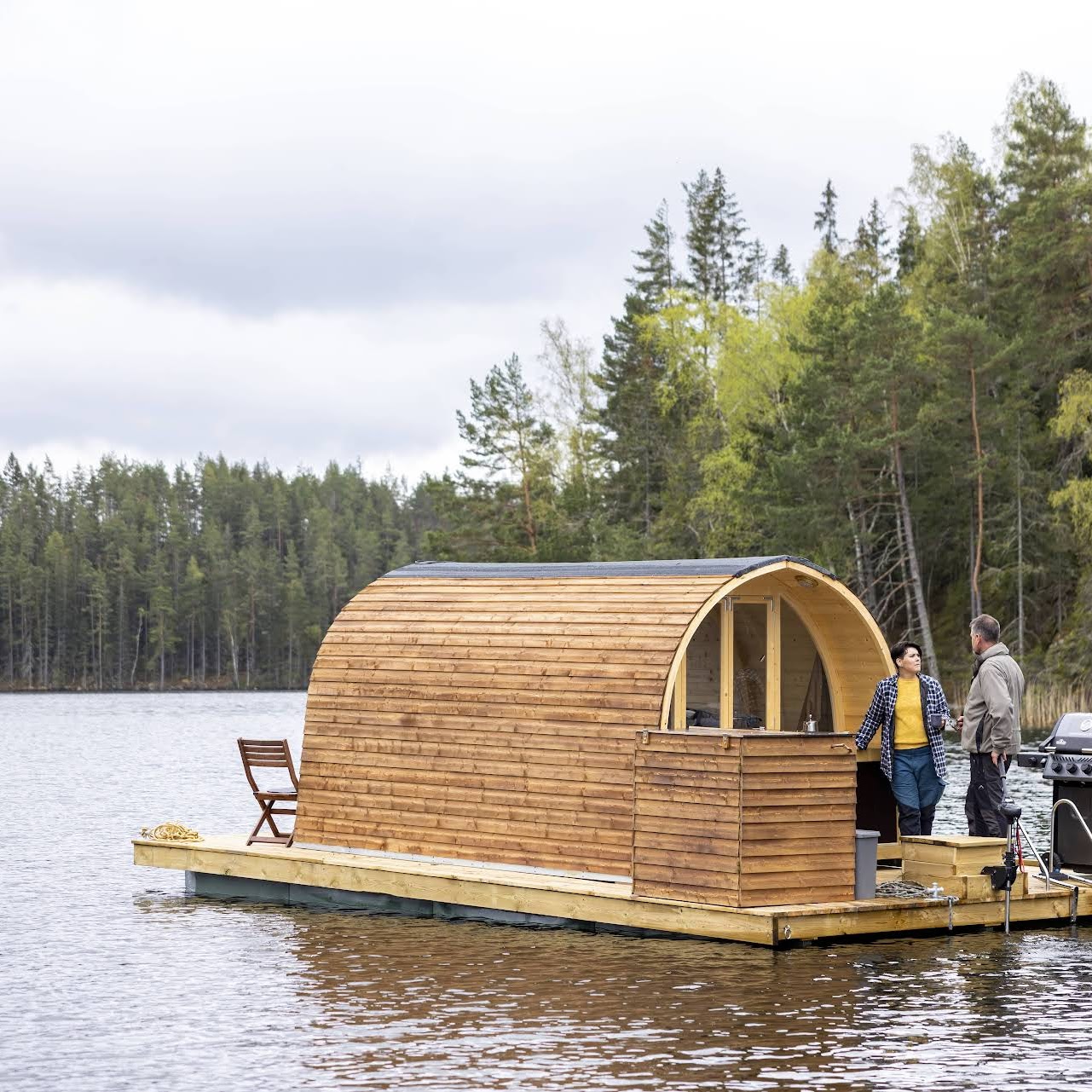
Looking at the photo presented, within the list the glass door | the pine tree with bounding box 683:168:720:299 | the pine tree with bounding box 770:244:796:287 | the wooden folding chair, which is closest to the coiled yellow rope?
the wooden folding chair

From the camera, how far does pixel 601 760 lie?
Result: 1411cm

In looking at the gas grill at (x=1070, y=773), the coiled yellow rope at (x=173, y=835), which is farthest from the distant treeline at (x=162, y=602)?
the gas grill at (x=1070, y=773)

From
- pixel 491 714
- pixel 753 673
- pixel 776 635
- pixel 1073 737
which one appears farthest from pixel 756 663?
pixel 1073 737

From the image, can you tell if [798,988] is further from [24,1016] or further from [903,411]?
[903,411]

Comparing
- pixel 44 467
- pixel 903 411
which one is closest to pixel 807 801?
pixel 903 411

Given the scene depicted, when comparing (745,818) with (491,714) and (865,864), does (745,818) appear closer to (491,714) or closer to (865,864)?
(865,864)

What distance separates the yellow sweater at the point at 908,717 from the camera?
14.5 m

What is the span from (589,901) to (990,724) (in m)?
3.58

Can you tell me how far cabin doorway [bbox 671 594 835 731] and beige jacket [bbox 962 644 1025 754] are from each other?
1781 mm

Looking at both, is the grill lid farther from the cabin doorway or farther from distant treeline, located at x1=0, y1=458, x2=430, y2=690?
→ distant treeline, located at x1=0, y1=458, x2=430, y2=690

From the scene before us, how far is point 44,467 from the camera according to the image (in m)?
154

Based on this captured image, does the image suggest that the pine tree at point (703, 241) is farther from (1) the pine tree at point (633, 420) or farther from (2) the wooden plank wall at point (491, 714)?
(2) the wooden plank wall at point (491, 714)

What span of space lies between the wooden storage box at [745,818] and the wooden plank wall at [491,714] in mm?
647

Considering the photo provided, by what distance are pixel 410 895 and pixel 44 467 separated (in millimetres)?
146117
